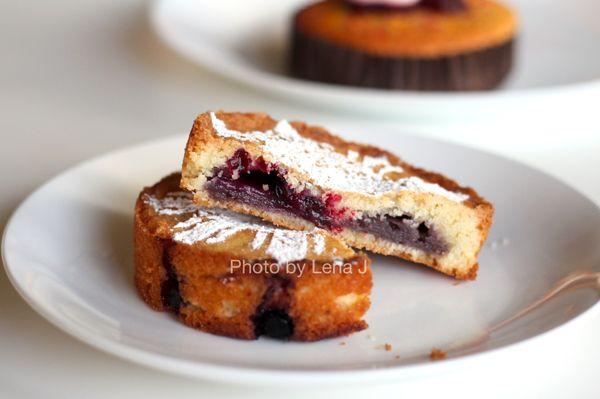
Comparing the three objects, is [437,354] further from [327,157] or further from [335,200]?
[327,157]

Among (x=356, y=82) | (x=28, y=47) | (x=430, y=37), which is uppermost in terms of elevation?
(x=430, y=37)

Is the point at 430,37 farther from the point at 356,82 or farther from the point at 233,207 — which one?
the point at 233,207

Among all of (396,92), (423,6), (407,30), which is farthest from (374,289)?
(423,6)

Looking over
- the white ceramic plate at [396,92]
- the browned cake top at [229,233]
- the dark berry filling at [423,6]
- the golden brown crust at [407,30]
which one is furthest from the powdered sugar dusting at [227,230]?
the dark berry filling at [423,6]

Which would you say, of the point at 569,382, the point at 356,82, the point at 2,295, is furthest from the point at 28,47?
the point at 569,382

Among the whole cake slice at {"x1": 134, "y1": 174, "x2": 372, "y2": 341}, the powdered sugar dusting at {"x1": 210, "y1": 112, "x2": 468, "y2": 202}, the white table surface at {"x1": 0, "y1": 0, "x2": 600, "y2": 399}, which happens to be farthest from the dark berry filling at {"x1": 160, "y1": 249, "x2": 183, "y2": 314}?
the powdered sugar dusting at {"x1": 210, "y1": 112, "x2": 468, "y2": 202}

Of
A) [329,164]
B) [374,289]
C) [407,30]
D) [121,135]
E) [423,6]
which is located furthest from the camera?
[423,6]
